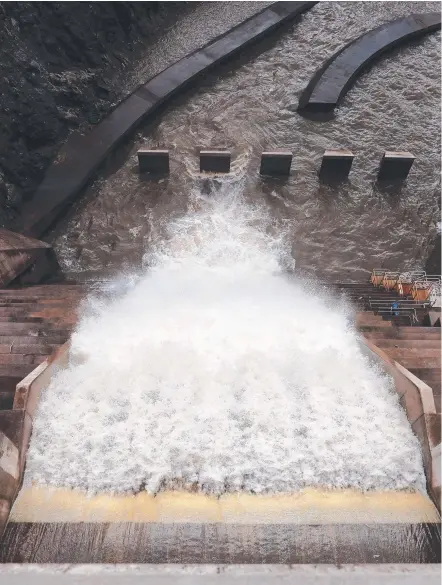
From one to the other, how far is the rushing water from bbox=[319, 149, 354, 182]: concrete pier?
1.21 feet

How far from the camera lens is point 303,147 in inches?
525

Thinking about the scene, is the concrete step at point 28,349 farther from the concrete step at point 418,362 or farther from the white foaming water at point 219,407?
the concrete step at point 418,362

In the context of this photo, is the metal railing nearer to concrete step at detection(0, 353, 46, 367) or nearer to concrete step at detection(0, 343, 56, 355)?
concrete step at detection(0, 343, 56, 355)

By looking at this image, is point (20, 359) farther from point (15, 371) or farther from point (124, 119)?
point (124, 119)

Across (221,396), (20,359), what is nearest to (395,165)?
(221,396)

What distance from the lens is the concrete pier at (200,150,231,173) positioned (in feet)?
39.5

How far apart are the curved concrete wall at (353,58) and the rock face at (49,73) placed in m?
6.27

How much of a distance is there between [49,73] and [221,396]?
11.1 metres

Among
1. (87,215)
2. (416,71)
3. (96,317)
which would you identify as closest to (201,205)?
(87,215)

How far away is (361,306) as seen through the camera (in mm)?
8625

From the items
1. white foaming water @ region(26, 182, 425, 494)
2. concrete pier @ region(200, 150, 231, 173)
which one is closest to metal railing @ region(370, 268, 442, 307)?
white foaming water @ region(26, 182, 425, 494)

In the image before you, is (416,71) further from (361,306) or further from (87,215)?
(87,215)

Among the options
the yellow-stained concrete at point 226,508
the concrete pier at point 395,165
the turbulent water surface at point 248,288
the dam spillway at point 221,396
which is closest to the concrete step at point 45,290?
the dam spillway at point 221,396

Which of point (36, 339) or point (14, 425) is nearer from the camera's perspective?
point (14, 425)
